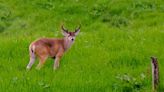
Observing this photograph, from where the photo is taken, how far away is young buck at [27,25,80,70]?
543 inches

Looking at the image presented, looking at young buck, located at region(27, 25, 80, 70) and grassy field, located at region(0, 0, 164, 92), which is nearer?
grassy field, located at region(0, 0, 164, 92)

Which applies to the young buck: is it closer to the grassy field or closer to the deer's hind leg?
the deer's hind leg

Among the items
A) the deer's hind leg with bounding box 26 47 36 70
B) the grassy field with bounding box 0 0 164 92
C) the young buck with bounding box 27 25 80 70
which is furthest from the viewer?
the deer's hind leg with bounding box 26 47 36 70

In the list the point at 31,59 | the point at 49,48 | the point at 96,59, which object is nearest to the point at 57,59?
the point at 49,48

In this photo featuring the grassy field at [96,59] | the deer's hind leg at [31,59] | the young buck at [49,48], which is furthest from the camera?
the deer's hind leg at [31,59]

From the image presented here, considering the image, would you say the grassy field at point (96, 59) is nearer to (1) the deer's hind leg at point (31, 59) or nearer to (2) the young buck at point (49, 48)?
(1) the deer's hind leg at point (31, 59)

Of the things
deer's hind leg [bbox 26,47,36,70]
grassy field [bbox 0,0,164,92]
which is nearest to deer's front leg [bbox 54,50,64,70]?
grassy field [bbox 0,0,164,92]

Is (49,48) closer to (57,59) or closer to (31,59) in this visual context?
(57,59)

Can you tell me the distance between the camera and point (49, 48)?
14.1m

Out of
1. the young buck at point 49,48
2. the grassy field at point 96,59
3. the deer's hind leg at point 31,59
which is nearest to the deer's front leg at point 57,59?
the young buck at point 49,48

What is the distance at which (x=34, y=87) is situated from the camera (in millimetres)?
Result: 12414

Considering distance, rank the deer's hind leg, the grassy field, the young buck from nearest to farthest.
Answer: the grassy field → the young buck → the deer's hind leg

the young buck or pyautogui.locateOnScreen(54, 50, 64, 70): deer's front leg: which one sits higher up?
the young buck

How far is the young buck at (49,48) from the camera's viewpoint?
13.8 meters
